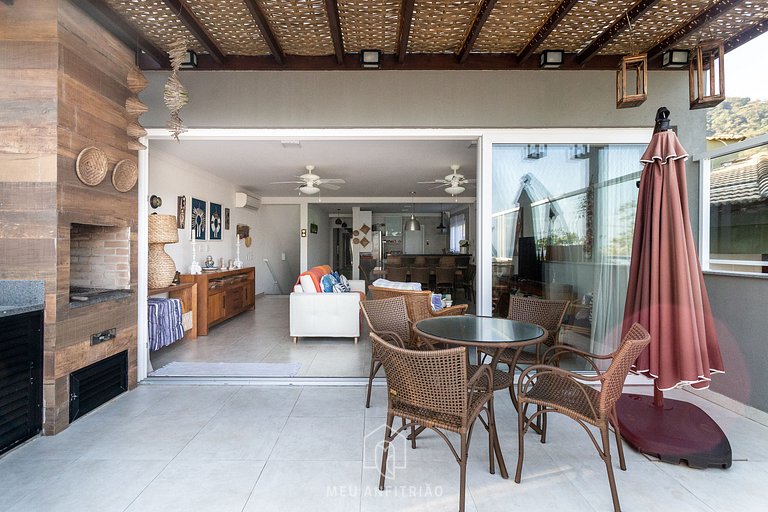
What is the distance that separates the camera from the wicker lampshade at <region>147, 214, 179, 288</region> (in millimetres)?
4074

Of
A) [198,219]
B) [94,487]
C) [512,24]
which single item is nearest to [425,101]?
[512,24]

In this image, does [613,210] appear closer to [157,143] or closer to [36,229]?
[36,229]

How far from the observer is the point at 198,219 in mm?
5938

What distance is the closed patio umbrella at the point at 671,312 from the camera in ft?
6.76

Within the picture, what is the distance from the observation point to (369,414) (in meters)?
2.65

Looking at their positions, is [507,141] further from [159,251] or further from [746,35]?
[159,251]

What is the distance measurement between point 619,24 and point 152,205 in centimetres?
509

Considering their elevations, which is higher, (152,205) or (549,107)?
(549,107)

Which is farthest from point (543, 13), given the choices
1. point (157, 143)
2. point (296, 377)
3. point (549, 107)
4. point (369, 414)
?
point (157, 143)

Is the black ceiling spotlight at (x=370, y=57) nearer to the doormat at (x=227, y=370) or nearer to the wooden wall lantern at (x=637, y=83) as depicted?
the wooden wall lantern at (x=637, y=83)

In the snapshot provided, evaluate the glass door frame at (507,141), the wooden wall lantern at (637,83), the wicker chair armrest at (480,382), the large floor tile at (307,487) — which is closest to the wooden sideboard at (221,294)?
the large floor tile at (307,487)

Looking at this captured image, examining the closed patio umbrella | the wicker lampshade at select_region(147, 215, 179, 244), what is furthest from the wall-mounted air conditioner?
the closed patio umbrella

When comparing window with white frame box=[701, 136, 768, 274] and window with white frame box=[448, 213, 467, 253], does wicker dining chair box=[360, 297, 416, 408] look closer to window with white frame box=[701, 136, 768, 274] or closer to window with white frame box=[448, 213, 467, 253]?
window with white frame box=[701, 136, 768, 274]

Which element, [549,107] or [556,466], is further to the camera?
[549,107]
